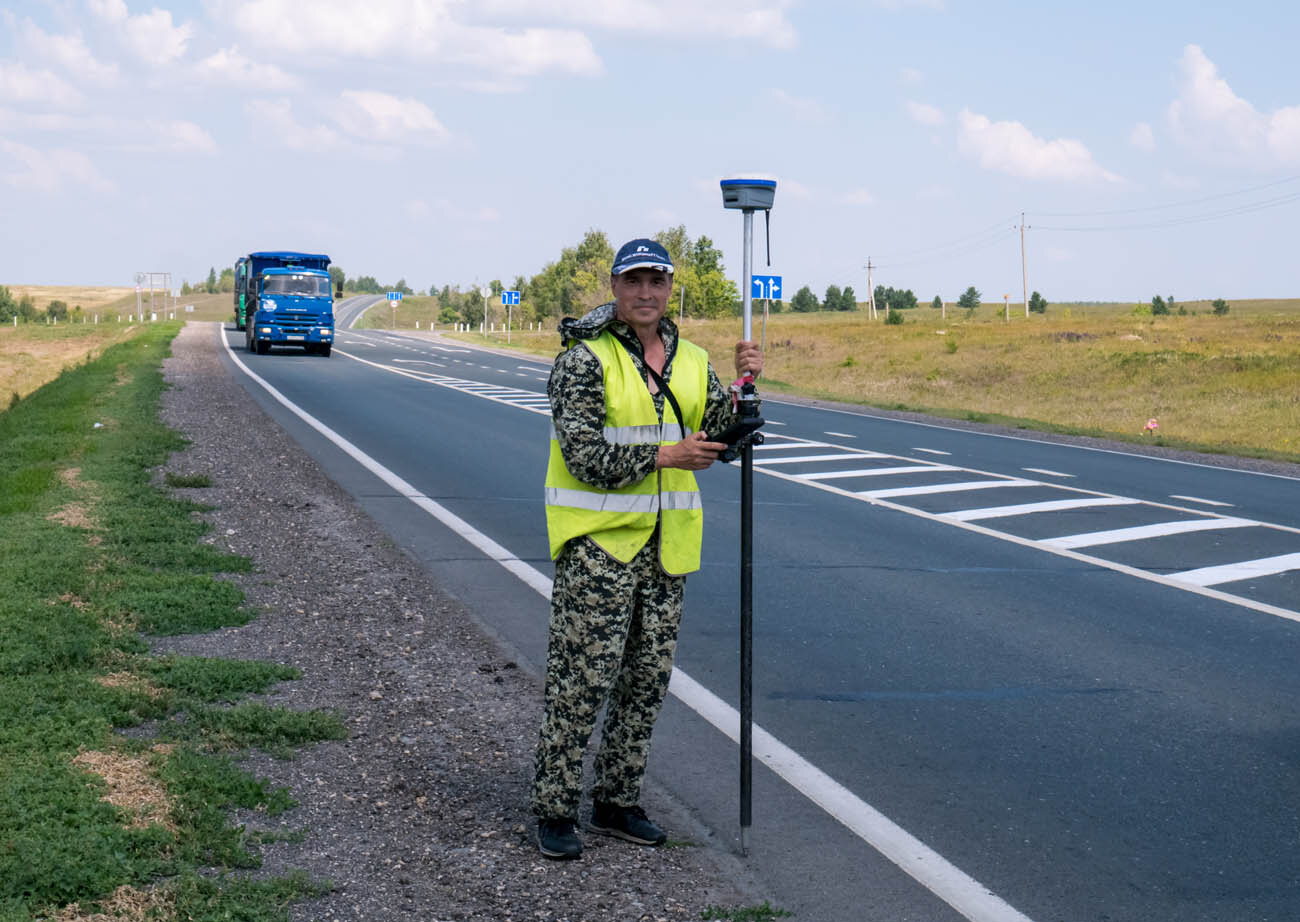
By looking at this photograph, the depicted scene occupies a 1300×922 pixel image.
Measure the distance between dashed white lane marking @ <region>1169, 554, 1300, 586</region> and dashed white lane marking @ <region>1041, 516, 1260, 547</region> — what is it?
41.3 inches

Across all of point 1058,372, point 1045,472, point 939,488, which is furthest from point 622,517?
point 1058,372

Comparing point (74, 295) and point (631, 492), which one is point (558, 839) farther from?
point (74, 295)

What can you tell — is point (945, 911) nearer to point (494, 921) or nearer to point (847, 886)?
point (847, 886)

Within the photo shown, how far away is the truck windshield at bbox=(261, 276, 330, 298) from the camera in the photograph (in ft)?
139

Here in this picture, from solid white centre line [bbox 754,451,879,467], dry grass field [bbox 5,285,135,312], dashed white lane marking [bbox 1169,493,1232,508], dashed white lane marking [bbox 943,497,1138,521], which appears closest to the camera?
dashed white lane marking [bbox 943,497,1138,521]

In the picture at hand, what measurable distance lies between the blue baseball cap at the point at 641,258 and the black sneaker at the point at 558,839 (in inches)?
65.8

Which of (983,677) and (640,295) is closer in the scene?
(640,295)

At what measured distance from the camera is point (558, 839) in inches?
167

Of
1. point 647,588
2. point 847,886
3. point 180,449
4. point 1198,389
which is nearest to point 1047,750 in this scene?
point 847,886

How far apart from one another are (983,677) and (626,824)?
273 centimetres

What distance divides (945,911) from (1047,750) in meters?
1.71

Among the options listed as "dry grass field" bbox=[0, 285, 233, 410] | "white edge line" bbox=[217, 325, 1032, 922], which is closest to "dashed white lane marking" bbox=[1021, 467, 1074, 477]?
"white edge line" bbox=[217, 325, 1032, 922]

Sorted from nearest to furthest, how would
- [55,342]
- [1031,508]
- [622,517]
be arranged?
1. [622,517]
2. [1031,508]
3. [55,342]

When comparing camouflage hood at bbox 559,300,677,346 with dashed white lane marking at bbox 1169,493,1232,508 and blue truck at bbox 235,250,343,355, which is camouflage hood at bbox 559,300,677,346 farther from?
blue truck at bbox 235,250,343,355
